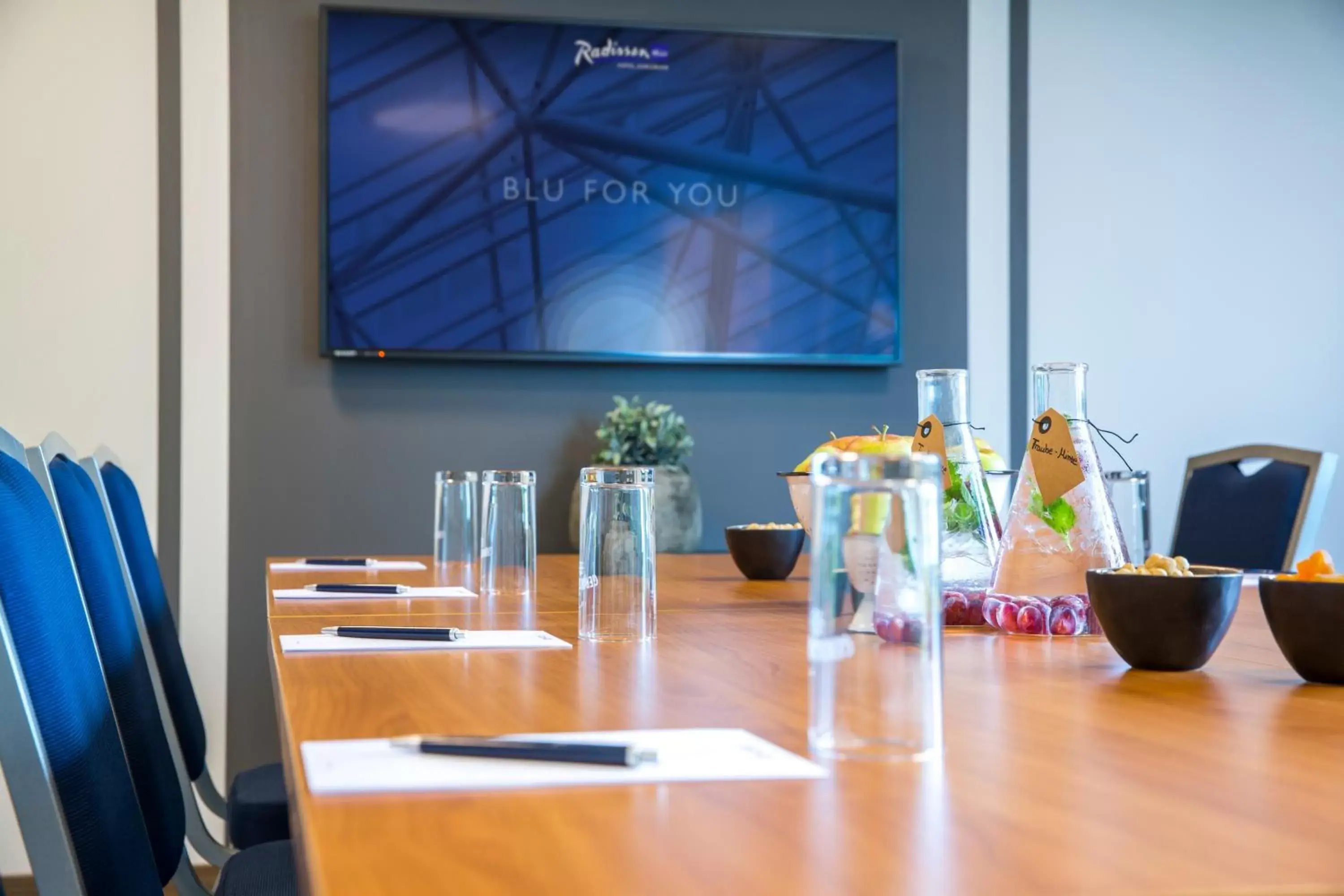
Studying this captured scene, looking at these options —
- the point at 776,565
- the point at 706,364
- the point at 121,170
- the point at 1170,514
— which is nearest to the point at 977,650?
the point at 776,565

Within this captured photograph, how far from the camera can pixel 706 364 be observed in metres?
4.21

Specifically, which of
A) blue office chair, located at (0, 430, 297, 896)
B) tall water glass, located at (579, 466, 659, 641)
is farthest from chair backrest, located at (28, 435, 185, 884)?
tall water glass, located at (579, 466, 659, 641)

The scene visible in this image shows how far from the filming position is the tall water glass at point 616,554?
1.30m

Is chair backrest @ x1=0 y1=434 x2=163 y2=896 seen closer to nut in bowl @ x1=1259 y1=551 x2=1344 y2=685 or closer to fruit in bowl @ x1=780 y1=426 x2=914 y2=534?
fruit in bowl @ x1=780 y1=426 x2=914 y2=534

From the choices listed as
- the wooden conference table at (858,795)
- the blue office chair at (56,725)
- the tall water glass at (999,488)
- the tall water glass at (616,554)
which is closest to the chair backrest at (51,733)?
the blue office chair at (56,725)

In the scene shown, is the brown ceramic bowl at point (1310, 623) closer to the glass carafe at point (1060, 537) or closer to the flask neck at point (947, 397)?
the glass carafe at point (1060, 537)

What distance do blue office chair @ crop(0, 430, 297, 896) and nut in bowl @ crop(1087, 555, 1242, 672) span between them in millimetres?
834

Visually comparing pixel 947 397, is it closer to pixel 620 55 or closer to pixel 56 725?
pixel 56 725

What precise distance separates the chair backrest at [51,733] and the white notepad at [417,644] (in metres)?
0.18

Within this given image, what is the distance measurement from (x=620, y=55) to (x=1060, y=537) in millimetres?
3072

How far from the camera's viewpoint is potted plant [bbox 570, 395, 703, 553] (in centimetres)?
386

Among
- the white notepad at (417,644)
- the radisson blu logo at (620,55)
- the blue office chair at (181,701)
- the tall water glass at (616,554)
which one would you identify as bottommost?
the blue office chair at (181,701)

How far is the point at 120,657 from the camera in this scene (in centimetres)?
159

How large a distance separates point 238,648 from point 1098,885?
368cm
